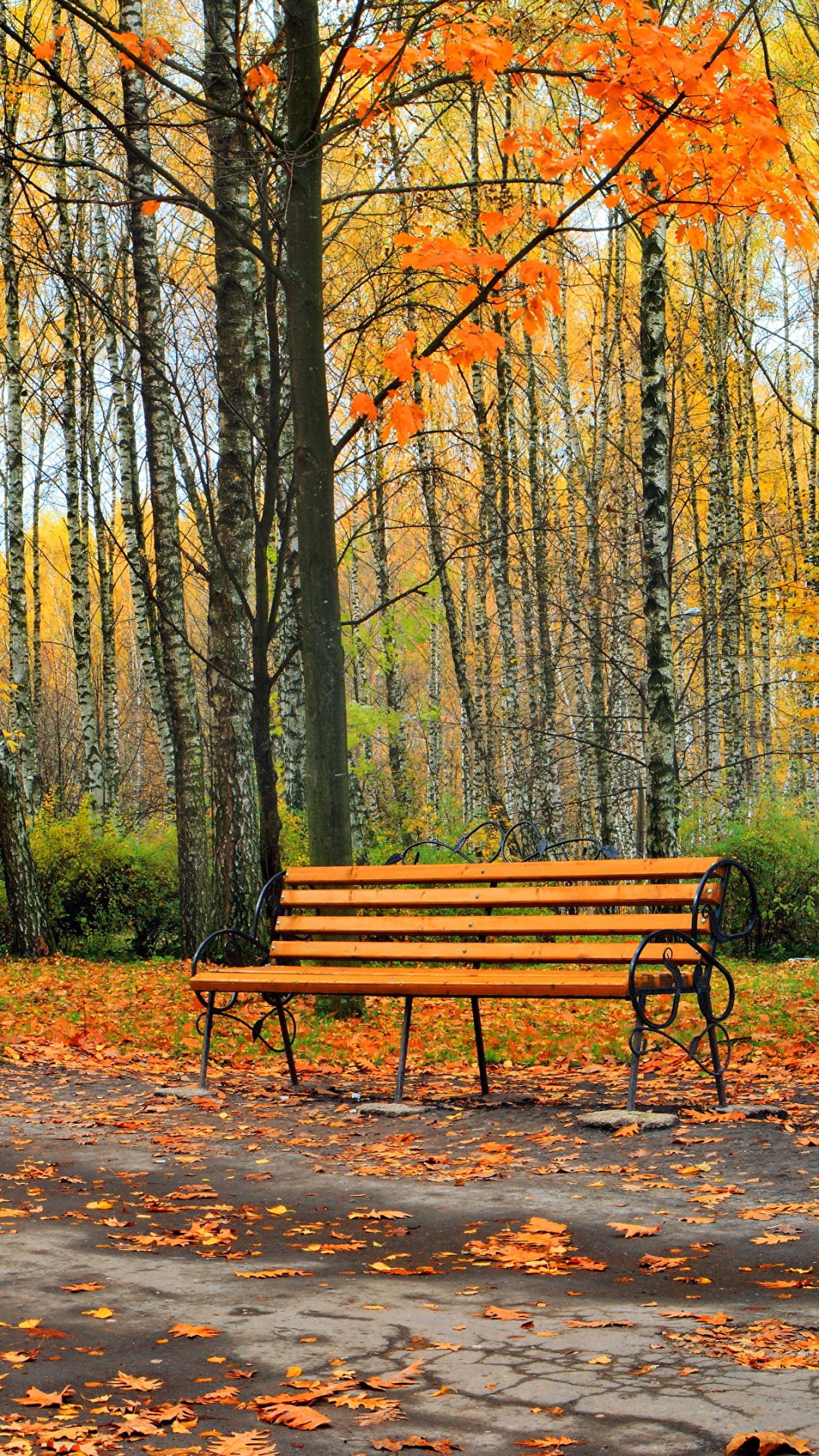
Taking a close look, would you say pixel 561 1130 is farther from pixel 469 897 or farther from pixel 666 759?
pixel 666 759

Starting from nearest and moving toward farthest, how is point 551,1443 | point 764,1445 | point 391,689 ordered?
point 764,1445 < point 551,1443 < point 391,689

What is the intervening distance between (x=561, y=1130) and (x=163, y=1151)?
1570 mm

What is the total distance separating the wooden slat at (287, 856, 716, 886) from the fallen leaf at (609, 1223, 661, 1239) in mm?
1652

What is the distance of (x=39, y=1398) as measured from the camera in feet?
8.48

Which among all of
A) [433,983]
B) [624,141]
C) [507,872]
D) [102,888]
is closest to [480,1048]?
[433,983]

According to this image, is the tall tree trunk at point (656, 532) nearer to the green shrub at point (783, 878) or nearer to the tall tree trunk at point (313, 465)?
the tall tree trunk at point (313, 465)

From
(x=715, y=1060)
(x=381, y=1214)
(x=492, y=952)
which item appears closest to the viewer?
(x=381, y=1214)

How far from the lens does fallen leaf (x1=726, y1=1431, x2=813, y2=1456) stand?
2223mm

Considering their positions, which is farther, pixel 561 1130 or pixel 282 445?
pixel 282 445

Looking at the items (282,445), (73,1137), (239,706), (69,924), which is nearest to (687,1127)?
(73,1137)

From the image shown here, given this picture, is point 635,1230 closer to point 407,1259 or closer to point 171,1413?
point 407,1259

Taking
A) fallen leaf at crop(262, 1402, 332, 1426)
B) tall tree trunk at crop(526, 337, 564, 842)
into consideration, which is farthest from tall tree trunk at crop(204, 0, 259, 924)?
tall tree trunk at crop(526, 337, 564, 842)

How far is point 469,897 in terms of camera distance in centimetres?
598

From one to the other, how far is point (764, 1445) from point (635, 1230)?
1.68m
